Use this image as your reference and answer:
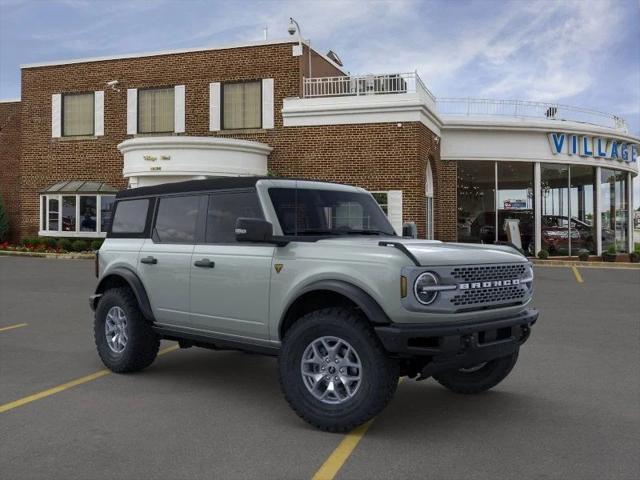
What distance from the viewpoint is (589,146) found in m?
25.9

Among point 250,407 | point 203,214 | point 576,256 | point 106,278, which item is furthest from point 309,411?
point 576,256

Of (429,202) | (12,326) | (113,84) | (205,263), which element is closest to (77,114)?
(113,84)

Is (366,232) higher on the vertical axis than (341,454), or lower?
higher

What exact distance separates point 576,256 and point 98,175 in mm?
19650

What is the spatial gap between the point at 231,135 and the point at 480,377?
64.6 feet

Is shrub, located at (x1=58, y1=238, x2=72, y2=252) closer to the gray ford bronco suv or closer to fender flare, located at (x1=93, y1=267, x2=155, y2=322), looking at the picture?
the gray ford bronco suv

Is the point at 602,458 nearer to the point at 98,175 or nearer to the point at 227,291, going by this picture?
the point at 227,291

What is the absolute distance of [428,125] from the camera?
73.0 ft

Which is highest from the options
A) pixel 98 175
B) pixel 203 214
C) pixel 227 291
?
pixel 98 175

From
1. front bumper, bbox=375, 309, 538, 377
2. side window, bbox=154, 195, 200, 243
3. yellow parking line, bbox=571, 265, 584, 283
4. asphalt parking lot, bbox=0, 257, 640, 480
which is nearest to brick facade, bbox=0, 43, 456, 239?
yellow parking line, bbox=571, 265, 584, 283

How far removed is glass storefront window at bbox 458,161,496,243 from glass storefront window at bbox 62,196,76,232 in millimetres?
15473

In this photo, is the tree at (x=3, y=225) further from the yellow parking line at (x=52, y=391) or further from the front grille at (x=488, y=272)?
the front grille at (x=488, y=272)

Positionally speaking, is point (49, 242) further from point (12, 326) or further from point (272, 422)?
point (272, 422)

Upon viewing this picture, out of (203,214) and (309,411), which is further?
(203,214)
